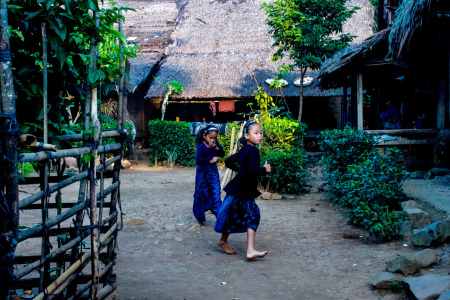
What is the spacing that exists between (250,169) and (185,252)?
1233 mm

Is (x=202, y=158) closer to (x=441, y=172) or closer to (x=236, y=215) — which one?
(x=236, y=215)

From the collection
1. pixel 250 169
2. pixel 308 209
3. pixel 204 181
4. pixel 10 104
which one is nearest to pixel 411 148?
pixel 308 209

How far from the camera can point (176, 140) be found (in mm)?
12992

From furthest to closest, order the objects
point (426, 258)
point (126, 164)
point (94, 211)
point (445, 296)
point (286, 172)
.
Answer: point (126, 164) < point (286, 172) < point (426, 258) < point (445, 296) < point (94, 211)

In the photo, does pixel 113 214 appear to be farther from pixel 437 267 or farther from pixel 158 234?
pixel 437 267

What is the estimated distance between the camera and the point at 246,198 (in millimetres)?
4441

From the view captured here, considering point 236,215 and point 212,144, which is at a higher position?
point 212,144

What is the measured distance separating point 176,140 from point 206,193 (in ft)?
23.9

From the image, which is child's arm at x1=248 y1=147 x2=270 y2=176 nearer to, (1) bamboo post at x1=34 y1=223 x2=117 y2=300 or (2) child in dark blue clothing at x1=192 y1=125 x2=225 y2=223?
(2) child in dark blue clothing at x1=192 y1=125 x2=225 y2=223

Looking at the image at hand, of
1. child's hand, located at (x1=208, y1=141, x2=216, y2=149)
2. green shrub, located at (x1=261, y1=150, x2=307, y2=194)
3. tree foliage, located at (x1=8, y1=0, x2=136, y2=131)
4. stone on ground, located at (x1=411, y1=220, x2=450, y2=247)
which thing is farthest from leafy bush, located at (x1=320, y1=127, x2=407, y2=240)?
tree foliage, located at (x1=8, y1=0, x2=136, y2=131)

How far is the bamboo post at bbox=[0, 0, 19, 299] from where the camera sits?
1.82 metres

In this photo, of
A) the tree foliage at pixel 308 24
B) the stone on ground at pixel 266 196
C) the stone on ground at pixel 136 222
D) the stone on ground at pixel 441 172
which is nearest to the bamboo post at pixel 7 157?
the stone on ground at pixel 136 222

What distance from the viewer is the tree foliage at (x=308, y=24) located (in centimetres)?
1200

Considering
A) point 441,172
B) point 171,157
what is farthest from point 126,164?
point 441,172
